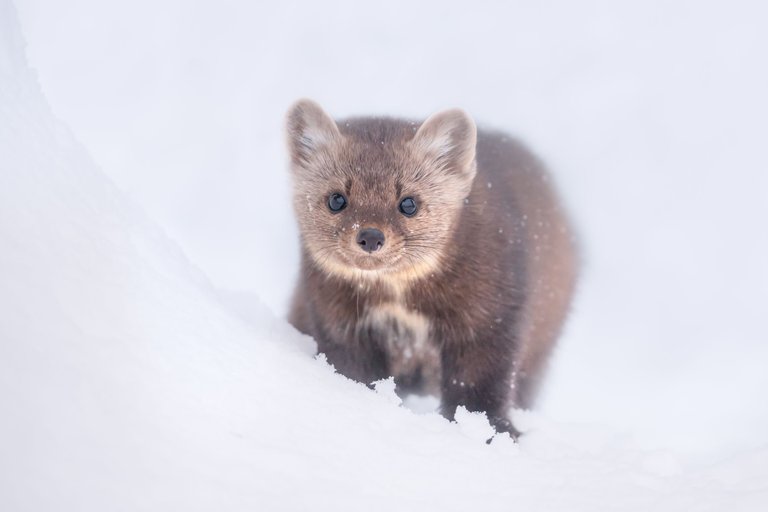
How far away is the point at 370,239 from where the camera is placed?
3557 millimetres

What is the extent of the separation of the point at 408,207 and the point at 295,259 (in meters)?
2.21

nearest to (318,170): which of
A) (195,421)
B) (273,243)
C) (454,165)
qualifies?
(454,165)

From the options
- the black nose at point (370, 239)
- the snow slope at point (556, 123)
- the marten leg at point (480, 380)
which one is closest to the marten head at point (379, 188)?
the black nose at point (370, 239)

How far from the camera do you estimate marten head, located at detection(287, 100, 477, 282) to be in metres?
3.72

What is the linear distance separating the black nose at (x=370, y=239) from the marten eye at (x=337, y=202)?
30 centimetres

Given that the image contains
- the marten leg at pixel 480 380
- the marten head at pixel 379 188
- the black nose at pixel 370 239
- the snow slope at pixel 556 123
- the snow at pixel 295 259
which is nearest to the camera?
the snow at pixel 295 259

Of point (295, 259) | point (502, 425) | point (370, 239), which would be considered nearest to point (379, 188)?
point (370, 239)

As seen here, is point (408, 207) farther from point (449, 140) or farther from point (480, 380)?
point (480, 380)

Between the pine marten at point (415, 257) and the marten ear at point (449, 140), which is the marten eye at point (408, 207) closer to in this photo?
the pine marten at point (415, 257)

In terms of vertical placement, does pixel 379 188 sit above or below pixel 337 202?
above

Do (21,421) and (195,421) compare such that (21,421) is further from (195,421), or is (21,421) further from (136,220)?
(136,220)

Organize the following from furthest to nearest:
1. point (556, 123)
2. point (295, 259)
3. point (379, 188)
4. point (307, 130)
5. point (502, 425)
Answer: point (556, 123) → point (295, 259) → point (307, 130) → point (502, 425) → point (379, 188)

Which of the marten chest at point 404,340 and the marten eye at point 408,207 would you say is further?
the marten chest at point 404,340

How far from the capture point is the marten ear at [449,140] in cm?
404
